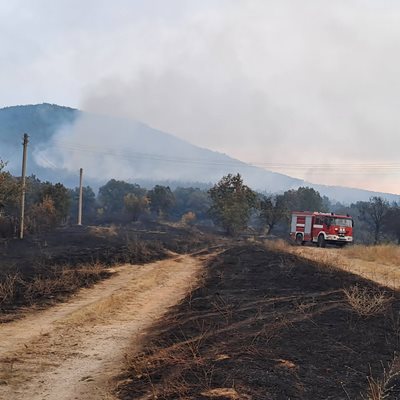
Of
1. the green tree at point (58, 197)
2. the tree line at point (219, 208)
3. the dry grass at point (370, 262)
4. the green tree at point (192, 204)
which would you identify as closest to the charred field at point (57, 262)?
the tree line at point (219, 208)

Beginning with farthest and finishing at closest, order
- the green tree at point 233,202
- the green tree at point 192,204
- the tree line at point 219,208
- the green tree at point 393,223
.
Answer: the green tree at point 192,204 < the green tree at point 393,223 < the green tree at point 233,202 < the tree line at point 219,208

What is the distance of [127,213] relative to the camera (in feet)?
283

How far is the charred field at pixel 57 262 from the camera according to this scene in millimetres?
14484

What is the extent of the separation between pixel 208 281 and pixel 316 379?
11842 mm

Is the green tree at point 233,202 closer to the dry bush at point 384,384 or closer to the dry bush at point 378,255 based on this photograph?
the dry bush at point 378,255

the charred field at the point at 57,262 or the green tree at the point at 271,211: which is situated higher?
the green tree at the point at 271,211

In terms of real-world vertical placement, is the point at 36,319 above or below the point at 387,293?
below

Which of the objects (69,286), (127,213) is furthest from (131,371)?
(127,213)

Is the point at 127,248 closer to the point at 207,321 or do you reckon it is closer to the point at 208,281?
the point at 208,281

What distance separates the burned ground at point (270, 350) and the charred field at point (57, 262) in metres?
4.61

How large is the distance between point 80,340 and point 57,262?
13625 millimetres

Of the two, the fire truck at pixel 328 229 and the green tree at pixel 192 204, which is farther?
the green tree at pixel 192 204

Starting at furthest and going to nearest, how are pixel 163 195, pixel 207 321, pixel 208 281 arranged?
pixel 163 195 < pixel 208 281 < pixel 207 321

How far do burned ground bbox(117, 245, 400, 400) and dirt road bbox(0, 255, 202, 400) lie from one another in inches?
20.5
